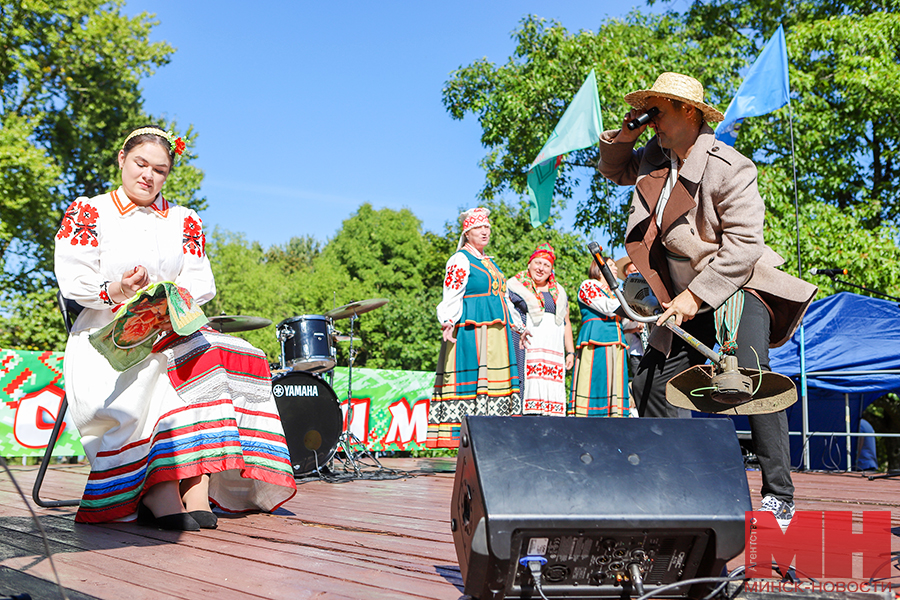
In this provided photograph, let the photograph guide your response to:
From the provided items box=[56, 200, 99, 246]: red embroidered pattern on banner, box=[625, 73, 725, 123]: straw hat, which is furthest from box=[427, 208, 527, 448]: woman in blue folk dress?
box=[625, 73, 725, 123]: straw hat

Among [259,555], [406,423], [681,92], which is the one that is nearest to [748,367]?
[681,92]

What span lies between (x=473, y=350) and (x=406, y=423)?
4.71 meters

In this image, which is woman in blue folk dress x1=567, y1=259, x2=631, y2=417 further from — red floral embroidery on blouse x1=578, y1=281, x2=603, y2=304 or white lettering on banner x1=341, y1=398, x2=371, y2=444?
white lettering on banner x1=341, y1=398, x2=371, y2=444

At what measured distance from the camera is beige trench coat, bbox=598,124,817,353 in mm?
2246

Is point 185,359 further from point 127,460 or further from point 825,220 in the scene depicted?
point 825,220

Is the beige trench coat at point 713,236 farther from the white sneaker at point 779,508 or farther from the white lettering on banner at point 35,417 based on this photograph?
the white lettering on banner at point 35,417

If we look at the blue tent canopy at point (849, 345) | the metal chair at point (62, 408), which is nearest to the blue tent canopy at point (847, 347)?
the blue tent canopy at point (849, 345)

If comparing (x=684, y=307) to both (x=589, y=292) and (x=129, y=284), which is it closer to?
(x=129, y=284)

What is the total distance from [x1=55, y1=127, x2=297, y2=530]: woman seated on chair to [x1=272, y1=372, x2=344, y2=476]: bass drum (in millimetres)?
2158

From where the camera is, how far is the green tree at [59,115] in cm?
1678

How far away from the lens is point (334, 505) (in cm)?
368

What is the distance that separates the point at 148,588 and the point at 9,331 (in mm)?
17732

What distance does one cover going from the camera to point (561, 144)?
9.19m

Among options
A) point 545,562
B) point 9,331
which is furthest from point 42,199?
point 545,562
